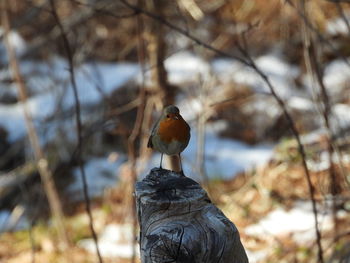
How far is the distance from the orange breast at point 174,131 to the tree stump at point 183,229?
0.34m

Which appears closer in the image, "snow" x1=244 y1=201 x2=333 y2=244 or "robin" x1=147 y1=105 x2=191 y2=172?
"robin" x1=147 y1=105 x2=191 y2=172

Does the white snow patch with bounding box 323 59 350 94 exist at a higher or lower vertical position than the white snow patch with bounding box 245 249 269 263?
higher

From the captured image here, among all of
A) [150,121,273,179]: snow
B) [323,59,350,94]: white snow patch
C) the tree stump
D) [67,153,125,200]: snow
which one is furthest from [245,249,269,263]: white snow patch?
[323,59,350,94]: white snow patch

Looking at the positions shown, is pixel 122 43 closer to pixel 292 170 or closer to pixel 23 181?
pixel 23 181

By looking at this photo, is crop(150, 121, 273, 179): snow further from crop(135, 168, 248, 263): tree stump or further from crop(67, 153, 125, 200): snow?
crop(135, 168, 248, 263): tree stump

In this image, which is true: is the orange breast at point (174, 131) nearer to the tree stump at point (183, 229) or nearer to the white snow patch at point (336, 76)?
the tree stump at point (183, 229)

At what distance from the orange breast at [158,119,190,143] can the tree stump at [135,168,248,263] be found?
1.10 feet

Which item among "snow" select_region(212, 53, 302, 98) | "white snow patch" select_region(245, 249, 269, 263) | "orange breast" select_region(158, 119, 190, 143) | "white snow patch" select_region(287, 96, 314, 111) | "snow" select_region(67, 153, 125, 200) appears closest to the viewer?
"orange breast" select_region(158, 119, 190, 143)

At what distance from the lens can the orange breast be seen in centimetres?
165

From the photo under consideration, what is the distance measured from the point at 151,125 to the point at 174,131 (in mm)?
2935

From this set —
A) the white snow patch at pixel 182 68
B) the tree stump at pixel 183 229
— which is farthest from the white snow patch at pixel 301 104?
the tree stump at pixel 183 229

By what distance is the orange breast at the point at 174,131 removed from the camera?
165 centimetres

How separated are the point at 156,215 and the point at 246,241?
301 centimetres

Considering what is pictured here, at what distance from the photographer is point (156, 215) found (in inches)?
49.6
